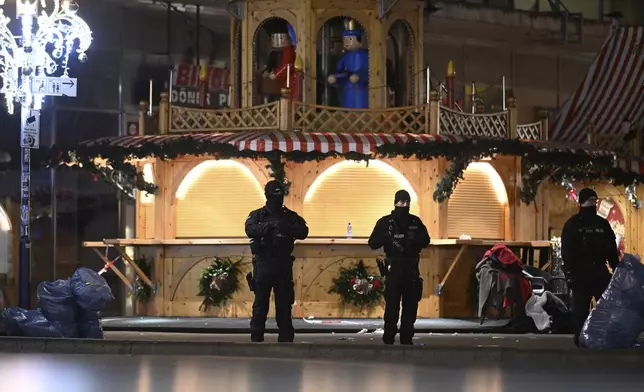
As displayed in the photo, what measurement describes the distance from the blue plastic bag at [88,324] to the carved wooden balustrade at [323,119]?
28.9 ft

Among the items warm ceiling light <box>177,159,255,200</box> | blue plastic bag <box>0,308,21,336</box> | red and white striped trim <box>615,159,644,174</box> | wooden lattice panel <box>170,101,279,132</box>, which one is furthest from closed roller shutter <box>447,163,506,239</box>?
blue plastic bag <box>0,308,21,336</box>

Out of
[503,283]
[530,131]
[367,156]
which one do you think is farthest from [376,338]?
[530,131]

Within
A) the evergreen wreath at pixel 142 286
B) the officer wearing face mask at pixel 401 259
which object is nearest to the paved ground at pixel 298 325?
the evergreen wreath at pixel 142 286

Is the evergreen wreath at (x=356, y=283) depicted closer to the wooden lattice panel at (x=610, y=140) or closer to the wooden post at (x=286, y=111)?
the wooden post at (x=286, y=111)

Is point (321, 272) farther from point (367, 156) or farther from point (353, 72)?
point (353, 72)

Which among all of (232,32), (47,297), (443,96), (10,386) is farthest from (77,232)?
(10,386)

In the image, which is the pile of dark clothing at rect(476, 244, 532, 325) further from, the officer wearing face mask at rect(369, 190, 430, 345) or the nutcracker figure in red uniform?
the nutcracker figure in red uniform

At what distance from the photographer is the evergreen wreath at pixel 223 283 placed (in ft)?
87.2

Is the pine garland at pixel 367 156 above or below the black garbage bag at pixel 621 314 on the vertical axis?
above

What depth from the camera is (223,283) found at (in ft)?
86.9

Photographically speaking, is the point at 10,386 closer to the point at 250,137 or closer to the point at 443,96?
the point at 250,137

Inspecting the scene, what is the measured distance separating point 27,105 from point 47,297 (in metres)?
4.03

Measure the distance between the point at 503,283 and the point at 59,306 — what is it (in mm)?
8018

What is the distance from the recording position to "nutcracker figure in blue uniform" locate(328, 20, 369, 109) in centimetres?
2817
